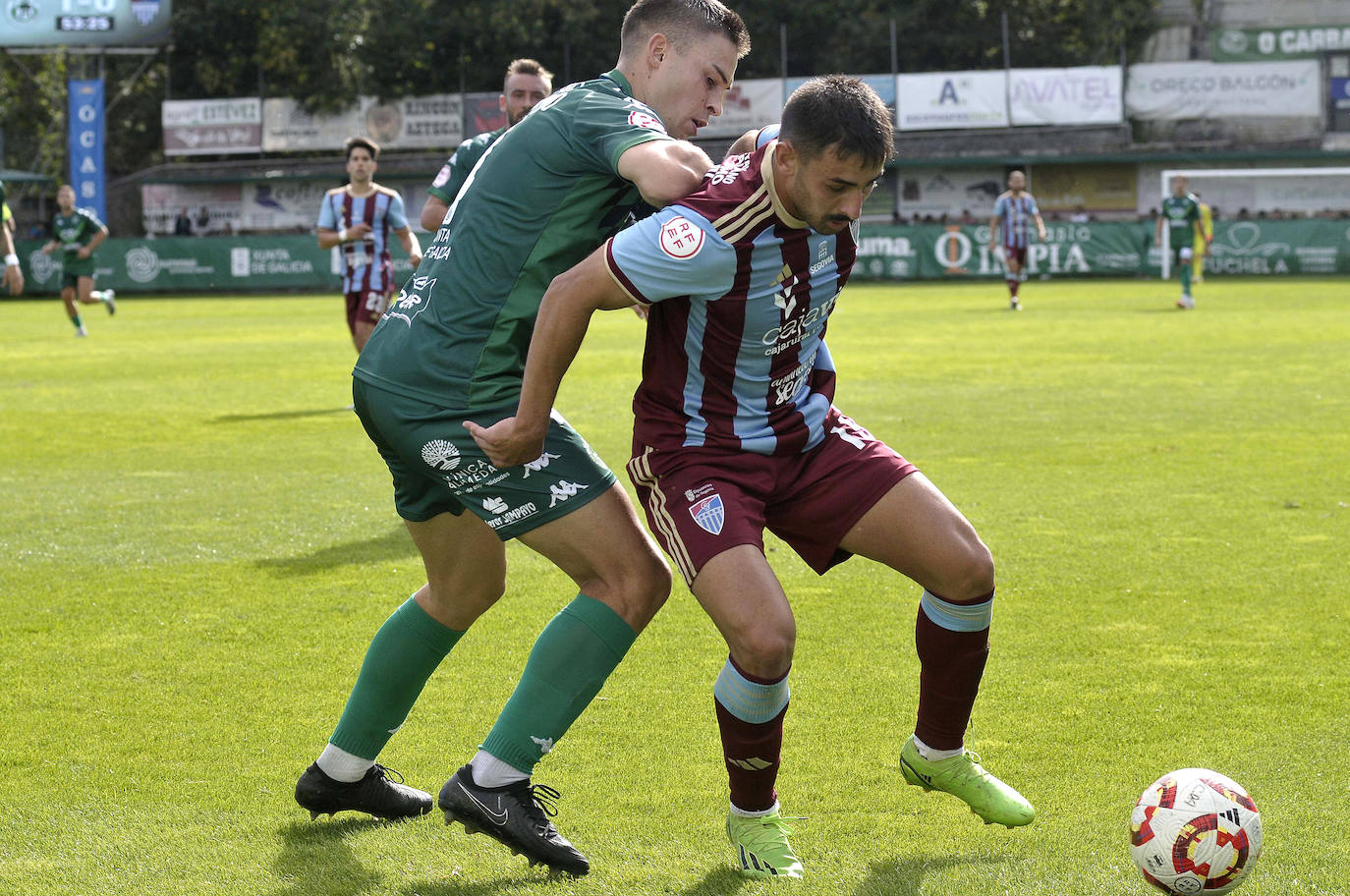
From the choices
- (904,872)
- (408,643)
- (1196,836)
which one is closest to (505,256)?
(408,643)

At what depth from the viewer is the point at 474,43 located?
4981 centimetres

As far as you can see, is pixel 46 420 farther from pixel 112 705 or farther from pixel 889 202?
pixel 889 202

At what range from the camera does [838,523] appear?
3.72 metres

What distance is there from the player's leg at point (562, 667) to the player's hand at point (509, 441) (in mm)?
192

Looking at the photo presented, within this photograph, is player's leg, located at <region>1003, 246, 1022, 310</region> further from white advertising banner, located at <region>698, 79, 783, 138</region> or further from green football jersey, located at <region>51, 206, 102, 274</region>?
white advertising banner, located at <region>698, 79, 783, 138</region>

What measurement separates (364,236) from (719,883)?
10576 millimetres

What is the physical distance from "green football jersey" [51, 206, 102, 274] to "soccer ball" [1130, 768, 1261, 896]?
21.9 m

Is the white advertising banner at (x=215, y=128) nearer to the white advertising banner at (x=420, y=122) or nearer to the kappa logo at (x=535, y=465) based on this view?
the white advertising banner at (x=420, y=122)

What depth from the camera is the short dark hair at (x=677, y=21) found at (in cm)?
353

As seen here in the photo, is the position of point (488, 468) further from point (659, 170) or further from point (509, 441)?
point (659, 170)

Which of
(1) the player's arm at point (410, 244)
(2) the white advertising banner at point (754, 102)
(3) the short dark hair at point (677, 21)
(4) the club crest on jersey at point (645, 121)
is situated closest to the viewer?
(4) the club crest on jersey at point (645, 121)

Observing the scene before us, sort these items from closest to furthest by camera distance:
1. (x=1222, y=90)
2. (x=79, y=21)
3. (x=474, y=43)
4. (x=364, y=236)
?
(x=364, y=236)
(x=1222, y=90)
(x=79, y=21)
(x=474, y=43)

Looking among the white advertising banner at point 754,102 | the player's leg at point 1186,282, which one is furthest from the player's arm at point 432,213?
the white advertising banner at point 754,102

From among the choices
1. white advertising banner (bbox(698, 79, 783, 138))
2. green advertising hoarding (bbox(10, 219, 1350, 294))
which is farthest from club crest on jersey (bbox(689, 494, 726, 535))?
white advertising banner (bbox(698, 79, 783, 138))
